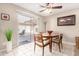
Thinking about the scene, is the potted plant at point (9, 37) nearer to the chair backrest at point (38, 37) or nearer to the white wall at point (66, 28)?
the chair backrest at point (38, 37)

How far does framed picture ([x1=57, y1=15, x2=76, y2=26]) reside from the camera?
7.04 ft

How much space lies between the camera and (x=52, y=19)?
7.66 ft

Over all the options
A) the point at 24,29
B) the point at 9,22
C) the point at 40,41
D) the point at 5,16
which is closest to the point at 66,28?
the point at 40,41

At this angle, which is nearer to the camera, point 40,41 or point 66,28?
point 66,28

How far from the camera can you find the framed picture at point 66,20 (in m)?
2.14

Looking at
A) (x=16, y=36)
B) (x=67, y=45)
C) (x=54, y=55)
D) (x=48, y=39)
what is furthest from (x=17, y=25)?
(x=67, y=45)

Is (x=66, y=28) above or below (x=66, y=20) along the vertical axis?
below

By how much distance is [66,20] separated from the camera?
221cm

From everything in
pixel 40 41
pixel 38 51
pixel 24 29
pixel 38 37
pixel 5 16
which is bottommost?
pixel 38 51

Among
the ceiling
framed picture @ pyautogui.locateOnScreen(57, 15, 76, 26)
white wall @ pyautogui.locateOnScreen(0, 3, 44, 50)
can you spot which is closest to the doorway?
white wall @ pyautogui.locateOnScreen(0, 3, 44, 50)

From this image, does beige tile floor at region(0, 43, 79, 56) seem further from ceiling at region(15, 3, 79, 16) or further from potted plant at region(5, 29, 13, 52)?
ceiling at region(15, 3, 79, 16)

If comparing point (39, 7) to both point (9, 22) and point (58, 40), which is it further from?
point (58, 40)

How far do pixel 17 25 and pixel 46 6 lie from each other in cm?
81

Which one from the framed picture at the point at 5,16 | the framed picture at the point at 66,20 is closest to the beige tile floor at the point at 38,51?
the framed picture at the point at 66,20
